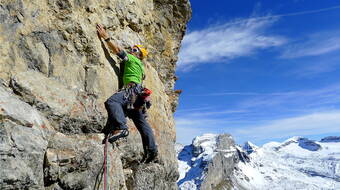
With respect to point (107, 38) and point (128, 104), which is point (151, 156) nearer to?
point (128, 104)

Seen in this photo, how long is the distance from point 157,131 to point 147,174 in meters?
1.81

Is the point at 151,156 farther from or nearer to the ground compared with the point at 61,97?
nearer to the ground

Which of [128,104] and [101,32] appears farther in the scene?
[101,32]

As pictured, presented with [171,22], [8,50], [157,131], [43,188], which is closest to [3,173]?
[43,188]

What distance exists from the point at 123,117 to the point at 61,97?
1755 mm

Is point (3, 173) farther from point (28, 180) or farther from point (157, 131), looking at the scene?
point (157, 131)

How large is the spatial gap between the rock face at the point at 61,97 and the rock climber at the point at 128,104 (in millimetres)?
269

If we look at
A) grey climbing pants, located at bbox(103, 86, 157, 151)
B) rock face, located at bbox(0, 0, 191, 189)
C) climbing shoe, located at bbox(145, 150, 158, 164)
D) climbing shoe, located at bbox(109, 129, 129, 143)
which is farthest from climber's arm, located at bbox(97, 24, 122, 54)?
climbing shoe, located at bbox(145, 150, 158, 164)

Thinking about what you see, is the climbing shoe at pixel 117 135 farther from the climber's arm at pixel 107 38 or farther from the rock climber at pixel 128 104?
the climber's arm at pixel 107 38

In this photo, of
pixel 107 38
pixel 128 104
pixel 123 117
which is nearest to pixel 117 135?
pixel 123 117

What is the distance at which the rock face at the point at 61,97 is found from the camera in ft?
23.4

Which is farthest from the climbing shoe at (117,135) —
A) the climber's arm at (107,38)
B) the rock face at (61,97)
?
the climber's arm at (107,38)

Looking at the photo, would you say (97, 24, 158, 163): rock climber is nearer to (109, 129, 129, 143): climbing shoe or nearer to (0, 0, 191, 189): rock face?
(109, 129, 129, 143): climbing shoe

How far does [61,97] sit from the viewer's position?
28.4 feet
